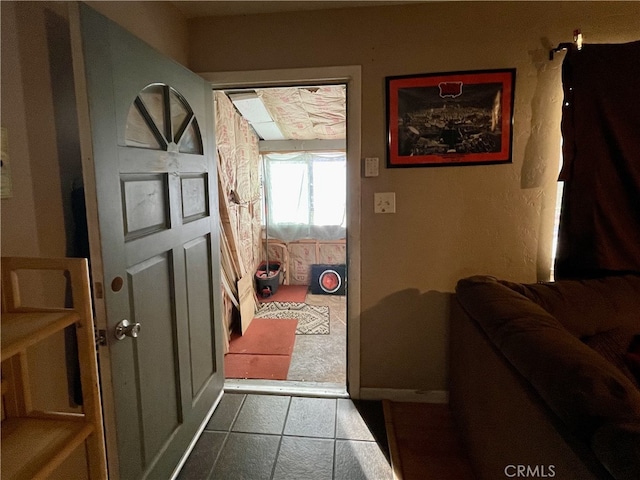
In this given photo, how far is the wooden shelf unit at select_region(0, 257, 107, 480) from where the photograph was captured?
0.79m

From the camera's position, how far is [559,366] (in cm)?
100

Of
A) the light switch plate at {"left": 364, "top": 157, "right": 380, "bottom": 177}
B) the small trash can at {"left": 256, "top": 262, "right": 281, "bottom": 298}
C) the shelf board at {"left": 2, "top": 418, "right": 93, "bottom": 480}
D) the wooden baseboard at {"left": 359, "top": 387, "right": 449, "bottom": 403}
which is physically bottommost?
the wooden baseboard at {"left": 359, "top": 387, "right": 449, "bottom": 403}

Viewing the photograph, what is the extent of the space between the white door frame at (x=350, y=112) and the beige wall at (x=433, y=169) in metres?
0.04

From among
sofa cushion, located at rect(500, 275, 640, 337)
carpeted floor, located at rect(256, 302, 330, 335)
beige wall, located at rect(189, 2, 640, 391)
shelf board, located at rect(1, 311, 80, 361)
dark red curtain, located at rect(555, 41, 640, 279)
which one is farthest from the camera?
carpeted floor, located at rect(256, 302, 330, 335)

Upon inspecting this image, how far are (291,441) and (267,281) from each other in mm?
2696

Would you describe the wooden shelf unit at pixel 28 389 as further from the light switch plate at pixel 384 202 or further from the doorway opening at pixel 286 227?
the doorway opening at pixel 286 227

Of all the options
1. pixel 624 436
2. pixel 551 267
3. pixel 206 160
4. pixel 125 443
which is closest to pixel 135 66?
pixel 206 160

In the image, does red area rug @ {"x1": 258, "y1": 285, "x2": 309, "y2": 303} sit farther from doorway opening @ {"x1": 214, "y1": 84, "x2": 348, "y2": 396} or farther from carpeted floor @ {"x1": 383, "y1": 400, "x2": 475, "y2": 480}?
carpeted floor @ {"x1": 383, "y1": 400, "x2": 475, "y2": 480}

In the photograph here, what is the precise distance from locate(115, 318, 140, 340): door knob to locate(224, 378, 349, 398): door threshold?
3.93 ft

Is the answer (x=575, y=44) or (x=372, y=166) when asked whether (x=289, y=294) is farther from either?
(x=575, y=44)

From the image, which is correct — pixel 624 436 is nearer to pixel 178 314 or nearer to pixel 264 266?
pixel 178 314

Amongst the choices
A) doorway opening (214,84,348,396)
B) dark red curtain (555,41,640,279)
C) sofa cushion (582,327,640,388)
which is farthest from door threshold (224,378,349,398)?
dark red curtain (555,41,640,279)

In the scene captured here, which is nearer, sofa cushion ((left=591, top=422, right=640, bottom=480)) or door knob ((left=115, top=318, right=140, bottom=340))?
sofa cushion ((left=591, top=422, right=640, bottom=480))

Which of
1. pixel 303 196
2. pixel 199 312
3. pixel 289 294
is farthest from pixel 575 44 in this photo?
pixel 289 294
